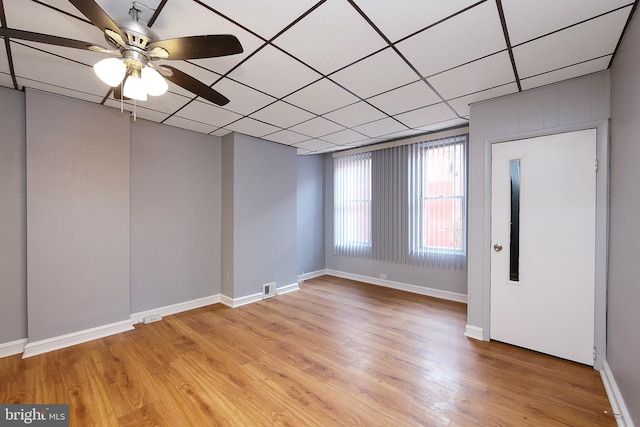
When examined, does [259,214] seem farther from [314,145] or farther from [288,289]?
[314,145]

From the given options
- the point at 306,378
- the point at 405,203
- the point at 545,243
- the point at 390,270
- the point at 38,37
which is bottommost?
the point at 306,378

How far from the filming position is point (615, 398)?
1.92 meters

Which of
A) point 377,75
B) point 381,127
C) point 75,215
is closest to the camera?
point 377,75

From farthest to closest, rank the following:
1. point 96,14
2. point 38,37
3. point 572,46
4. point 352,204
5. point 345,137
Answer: point 352,204
point 345,137
point 572,46
point 38,37
point 96,14

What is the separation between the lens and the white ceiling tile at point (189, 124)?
3.57m

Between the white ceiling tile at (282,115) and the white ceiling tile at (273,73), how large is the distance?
386 mm

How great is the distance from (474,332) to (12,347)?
4779mm

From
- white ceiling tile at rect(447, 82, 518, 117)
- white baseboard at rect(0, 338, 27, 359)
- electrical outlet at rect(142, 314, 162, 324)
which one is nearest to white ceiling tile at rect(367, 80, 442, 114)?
white ceiling tile at rect(447, 82, 518, 117)

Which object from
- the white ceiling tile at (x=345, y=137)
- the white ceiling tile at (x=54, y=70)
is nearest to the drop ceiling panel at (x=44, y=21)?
the white ceiling tile at (x=54, y=70)

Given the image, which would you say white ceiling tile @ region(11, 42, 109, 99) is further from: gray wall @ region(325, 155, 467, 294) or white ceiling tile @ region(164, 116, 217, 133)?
gray wall @ region(325, 155, 467, 294)

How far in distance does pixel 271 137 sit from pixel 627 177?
12.8ft

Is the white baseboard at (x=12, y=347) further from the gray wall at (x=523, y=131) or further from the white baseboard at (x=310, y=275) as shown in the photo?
the gray wall at (x=523, y=131)

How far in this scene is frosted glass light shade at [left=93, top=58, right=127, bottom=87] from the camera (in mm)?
1515

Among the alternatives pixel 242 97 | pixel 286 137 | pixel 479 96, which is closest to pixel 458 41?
pixel 479 96
